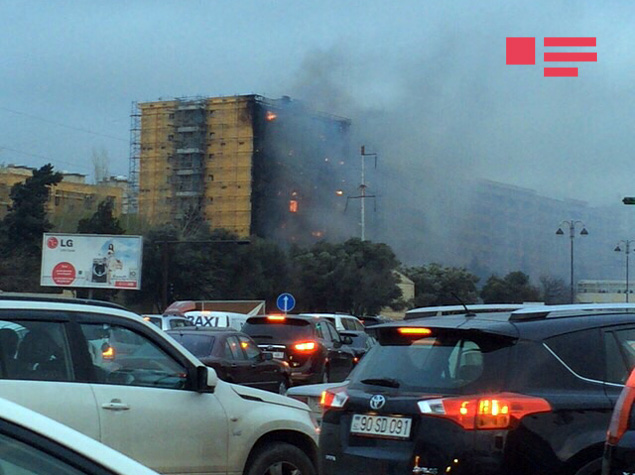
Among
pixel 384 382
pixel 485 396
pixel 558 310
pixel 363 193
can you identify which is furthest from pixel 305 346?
pixel 363 193

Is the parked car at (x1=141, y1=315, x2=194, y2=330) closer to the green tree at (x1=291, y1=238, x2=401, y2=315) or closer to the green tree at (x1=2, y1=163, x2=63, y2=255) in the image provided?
the green tree at (x1=2, y1=163, x2=63, y2=255)

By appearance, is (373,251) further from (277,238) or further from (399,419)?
(399,419)

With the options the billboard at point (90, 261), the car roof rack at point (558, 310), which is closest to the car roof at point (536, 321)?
the car roof rack at point (558, 310)

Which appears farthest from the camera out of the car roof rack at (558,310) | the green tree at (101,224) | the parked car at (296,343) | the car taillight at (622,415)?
the green tree at (101,224)

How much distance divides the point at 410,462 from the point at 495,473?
499mm

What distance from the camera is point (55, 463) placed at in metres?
2.49

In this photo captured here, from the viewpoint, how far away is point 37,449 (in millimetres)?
2480

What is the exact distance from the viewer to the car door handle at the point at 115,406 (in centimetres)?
647

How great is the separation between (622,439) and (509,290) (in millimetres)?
68851

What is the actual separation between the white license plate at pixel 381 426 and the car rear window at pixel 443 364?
0.23m

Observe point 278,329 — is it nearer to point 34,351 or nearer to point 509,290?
point 34,351

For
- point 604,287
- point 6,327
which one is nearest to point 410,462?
point 6,327

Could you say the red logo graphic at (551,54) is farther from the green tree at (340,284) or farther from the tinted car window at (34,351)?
the tinted car window at (34,351)

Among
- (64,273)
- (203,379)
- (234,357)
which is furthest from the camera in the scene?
(64,273)
